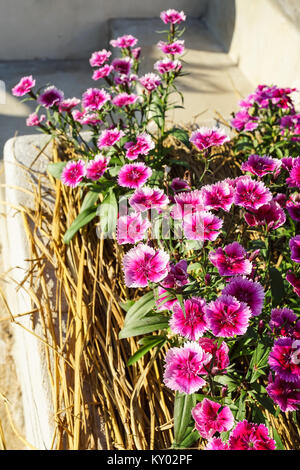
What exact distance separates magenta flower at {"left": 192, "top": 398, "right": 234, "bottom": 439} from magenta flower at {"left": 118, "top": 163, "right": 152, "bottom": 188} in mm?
532

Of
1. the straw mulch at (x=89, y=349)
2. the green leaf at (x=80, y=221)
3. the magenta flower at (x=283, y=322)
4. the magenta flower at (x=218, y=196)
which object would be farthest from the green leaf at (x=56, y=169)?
the magenta flower at (x=283, y=322)

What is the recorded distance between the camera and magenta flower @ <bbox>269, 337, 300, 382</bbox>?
86 cm

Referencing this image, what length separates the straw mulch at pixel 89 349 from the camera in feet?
3.69

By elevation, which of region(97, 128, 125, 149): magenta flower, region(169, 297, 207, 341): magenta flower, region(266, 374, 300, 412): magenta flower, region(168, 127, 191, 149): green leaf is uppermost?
region(168, 127, 191, 149): green leaf

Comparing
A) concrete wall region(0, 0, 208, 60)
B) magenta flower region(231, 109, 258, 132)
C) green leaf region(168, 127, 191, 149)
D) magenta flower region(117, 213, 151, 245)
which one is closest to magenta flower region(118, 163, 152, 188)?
magenta flower region(117, 213, 151, 245)

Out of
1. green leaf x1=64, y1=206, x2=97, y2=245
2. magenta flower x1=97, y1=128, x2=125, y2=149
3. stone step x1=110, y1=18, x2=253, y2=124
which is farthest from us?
stone step x1=110, y1=18, x2=253, y2=124

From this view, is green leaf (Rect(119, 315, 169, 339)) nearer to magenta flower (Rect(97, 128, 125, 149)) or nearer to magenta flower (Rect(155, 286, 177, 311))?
magenta flower (Rect(155, 286, 177, 311))

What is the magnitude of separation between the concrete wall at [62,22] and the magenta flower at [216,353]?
2660 mm

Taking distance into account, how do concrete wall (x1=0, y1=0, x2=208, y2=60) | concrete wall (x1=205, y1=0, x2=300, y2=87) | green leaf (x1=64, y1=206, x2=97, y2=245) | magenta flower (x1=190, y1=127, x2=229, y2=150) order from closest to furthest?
magenta flower (x1=190, y1=127, x2=229, y2=150) < green leaf (x1=64, y1=206, x2=97, y2=245) < concrete wall (x1=205, y1=0, x2=300, y2=87) < concrete wall (x1=0, y1=0, x2=208, y2=60)

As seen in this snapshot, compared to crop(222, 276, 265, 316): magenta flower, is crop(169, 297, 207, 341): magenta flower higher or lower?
lower

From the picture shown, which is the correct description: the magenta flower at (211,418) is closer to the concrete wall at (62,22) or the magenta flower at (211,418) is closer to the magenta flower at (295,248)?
the magenta flower at (295,248)

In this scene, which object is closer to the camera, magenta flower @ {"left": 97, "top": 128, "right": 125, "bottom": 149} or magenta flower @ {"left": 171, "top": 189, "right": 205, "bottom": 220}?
magenta flower @ {"left": 171, "top": 189, "right": 205, "bottom": 220}

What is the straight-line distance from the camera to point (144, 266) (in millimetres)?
916

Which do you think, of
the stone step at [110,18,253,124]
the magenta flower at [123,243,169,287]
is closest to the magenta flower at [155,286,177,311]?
the magenta flower at [123,243,169,287]
